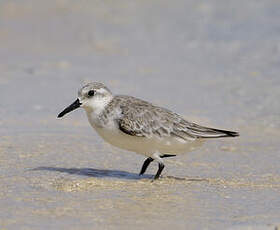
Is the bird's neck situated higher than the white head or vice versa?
the white head

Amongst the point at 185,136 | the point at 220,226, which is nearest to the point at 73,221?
the point at 220,226

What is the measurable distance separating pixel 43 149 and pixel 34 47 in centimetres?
869

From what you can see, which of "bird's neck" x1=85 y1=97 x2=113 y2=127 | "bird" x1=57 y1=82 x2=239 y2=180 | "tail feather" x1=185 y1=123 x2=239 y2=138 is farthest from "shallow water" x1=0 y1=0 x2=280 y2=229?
"bird's neck" x1=85 y1=97 x2=113 y2=127

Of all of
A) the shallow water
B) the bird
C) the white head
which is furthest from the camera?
the white head

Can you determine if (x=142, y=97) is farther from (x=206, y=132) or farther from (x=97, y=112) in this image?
(x=97, y=112)

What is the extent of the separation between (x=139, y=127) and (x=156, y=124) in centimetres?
29

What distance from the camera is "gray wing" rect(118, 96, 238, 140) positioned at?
320 inches

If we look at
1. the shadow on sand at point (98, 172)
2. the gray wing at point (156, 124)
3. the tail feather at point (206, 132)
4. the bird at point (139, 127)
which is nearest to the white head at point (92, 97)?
the bird at point (139, 127)

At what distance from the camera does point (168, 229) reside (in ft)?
20.1

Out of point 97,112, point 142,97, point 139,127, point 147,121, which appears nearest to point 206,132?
point 147,121

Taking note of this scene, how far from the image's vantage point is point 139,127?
812 centimetres

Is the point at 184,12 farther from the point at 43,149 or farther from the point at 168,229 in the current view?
the point at 168,229

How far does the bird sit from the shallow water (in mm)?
387

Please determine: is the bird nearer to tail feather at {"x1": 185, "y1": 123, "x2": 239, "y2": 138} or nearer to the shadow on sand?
tail feather at {"x1": 185, "y1": 123, "x2": 239, "y2": 138}
